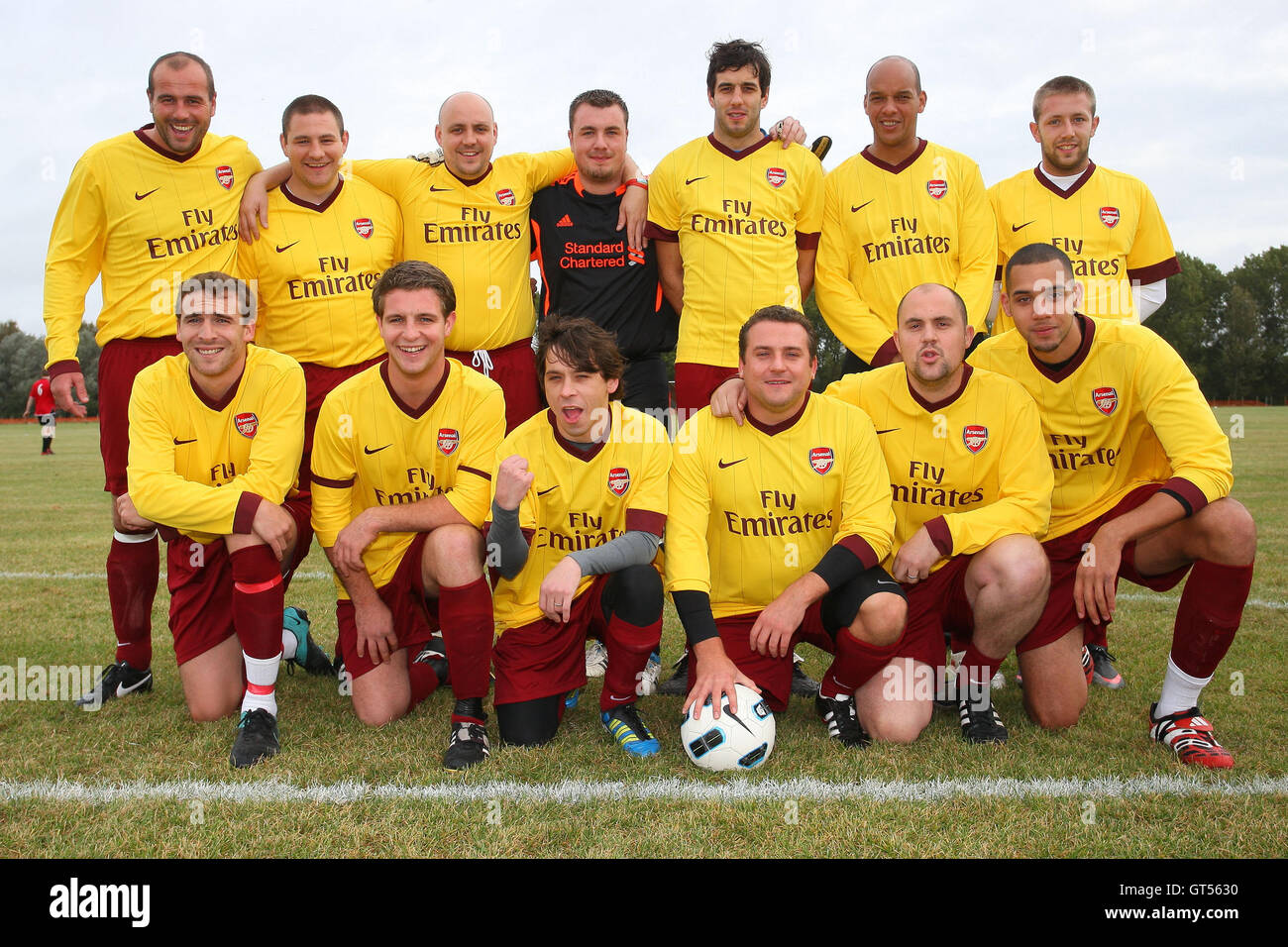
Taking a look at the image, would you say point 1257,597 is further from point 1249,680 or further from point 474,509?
point 474,509

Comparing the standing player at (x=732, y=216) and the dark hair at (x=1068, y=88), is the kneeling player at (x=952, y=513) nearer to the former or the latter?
the standing player at (x=732, y=216)

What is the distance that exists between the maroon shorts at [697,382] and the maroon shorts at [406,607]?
1.52 m

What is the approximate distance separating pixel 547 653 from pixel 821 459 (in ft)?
4.46

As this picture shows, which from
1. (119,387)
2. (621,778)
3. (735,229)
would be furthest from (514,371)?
(621,778)

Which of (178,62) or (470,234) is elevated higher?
(178,62)

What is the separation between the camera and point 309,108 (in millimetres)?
4566

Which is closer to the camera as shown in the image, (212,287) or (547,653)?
(547,653)

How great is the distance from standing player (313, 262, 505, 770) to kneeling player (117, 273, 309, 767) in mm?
247

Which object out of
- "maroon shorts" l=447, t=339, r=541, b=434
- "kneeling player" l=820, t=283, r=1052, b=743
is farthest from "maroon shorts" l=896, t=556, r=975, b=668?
"maroon shorts" l=447, t=339, r=541, b=434

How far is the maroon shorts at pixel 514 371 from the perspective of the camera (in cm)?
494

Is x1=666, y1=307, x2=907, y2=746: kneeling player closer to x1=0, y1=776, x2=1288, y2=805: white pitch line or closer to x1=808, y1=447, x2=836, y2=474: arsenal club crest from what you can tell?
x1=808, y1=447, x2=836, y2=474: arsenal club crest

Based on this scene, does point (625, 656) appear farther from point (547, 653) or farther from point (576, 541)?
point (576, 541)

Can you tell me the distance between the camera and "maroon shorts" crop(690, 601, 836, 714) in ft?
12.4

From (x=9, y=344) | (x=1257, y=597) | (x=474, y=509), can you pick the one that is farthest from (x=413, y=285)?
(x=9, y=344)
